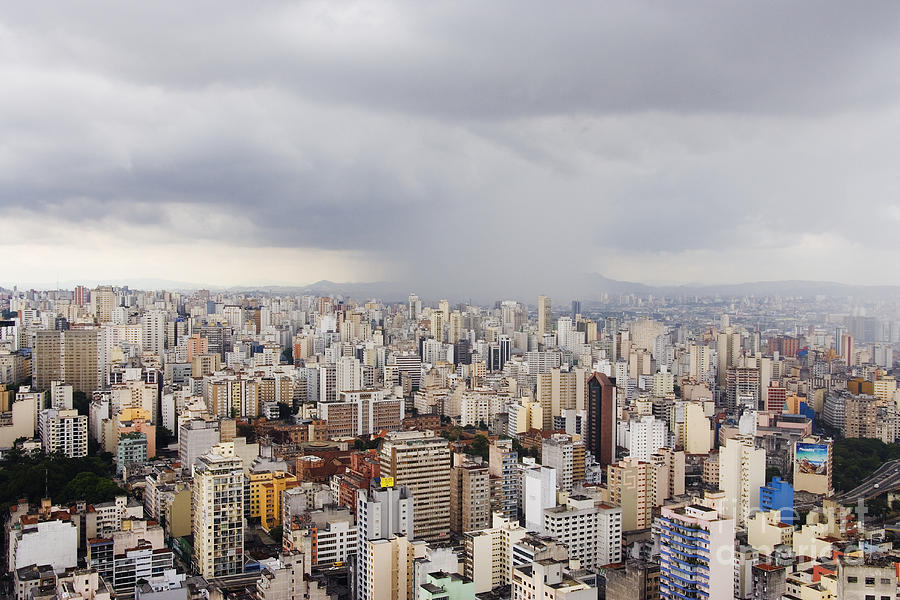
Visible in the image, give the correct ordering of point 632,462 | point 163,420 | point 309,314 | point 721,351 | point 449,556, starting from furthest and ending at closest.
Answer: point 309,314, point 721,351, point 163,420, point 632,462, point 449,556

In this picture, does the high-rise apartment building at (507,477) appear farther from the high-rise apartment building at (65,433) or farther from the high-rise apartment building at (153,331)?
the high-rise apartment building at (153,331)

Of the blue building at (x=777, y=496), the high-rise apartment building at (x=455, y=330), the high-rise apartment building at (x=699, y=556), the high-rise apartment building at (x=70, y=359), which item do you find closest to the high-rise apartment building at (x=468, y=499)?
the high-rise apartment building at (x=699, y=556)

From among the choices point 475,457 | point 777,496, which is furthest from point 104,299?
point 777,496

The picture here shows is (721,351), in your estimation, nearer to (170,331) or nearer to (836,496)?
(836,496)

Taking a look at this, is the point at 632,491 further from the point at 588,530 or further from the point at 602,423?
the point at 602,423

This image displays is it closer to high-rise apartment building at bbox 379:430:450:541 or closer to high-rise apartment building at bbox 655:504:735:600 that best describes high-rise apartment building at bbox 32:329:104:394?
high-rise apartment building at bbox 379:430:450:541

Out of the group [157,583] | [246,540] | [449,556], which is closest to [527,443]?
[246,540]
